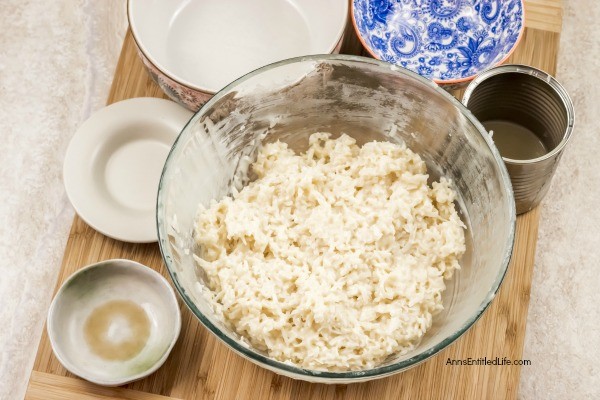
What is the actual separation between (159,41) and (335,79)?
563mm

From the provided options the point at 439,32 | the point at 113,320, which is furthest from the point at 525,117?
the point at 113,320

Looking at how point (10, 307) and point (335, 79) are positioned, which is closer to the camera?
point (335, 79)

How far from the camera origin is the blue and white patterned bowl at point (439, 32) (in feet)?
6.53

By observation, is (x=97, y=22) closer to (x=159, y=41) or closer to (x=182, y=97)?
(x=159, y=41)

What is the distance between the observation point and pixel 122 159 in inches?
75.9

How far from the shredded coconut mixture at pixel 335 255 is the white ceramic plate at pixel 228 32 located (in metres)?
0.39

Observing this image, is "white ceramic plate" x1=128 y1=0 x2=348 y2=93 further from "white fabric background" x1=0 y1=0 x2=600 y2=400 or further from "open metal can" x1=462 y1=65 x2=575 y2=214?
"white fabric background" x1=0 y1=0 x2=600 y2=400

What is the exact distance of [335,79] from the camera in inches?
67.4

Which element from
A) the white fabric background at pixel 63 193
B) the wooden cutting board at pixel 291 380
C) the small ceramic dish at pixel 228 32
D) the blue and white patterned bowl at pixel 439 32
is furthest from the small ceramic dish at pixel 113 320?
the blue and white patterned bowl at pixel 439 32

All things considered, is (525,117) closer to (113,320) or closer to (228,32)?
(228,32)

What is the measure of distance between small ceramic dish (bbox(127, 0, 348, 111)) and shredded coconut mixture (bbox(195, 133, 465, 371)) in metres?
0.38

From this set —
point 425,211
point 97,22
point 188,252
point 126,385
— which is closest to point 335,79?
point 425,211

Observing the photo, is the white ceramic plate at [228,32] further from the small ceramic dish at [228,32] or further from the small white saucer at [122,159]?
the small white saucer at [122,159]

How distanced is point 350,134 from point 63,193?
3.80ft
